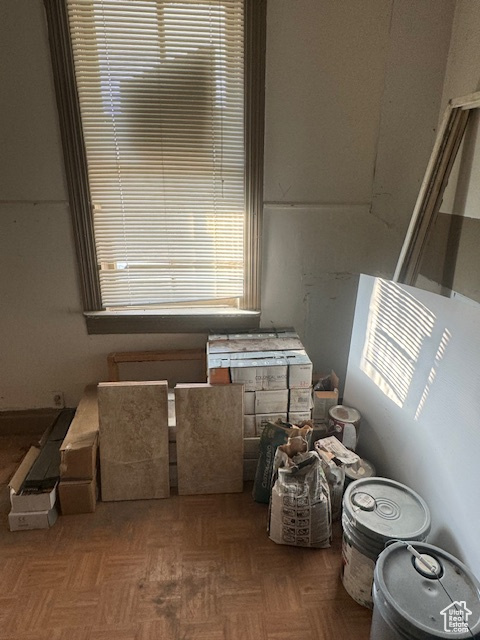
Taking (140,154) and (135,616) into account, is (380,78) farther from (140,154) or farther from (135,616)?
(135,616)

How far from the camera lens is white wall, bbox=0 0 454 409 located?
2498mm

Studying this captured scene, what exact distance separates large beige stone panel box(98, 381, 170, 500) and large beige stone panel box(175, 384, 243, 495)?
0.10 meters

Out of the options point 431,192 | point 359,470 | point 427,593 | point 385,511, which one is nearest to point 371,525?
point 385,511

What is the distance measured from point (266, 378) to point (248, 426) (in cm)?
33

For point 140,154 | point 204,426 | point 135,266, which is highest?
point 140,154

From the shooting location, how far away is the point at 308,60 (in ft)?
8.36

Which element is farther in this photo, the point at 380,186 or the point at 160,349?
the point at 160,349

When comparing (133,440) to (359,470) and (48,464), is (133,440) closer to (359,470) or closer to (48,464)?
(48,464)

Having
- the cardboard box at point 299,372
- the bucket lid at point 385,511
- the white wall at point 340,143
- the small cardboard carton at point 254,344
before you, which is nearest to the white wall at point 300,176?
the white wall at point 340,143

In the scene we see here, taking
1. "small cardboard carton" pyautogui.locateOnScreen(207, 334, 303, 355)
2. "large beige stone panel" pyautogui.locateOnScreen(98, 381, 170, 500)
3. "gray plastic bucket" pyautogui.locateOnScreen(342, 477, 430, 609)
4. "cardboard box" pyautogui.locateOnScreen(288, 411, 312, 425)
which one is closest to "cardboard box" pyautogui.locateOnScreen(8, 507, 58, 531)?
"large beige stone panel" pyautogui.locateOnScreen(98, 381, 170, 500)

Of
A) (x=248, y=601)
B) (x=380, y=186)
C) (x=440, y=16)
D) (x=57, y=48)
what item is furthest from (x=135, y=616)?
(x=440, y=16)

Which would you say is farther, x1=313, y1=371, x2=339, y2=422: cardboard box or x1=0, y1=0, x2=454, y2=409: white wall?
x1=313, y1=371, x2=339, y2=422: cardboard box

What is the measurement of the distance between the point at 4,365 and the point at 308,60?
8.83 ft

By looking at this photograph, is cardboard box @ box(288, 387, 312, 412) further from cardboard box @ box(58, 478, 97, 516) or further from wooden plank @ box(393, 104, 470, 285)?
cardboard box @ box(58, 478, 97, 516)
